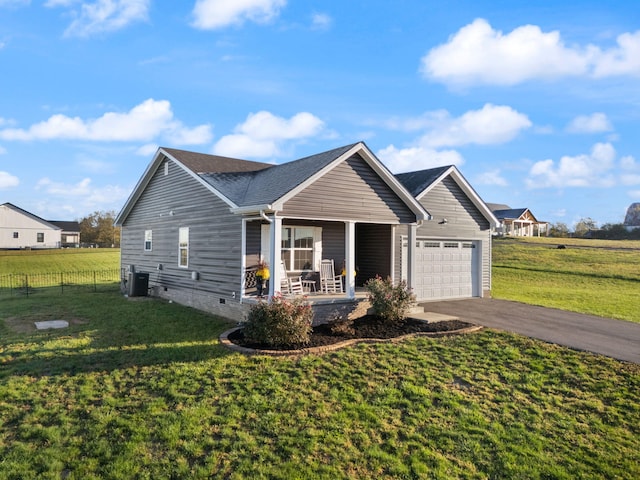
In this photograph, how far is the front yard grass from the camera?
4.80 m

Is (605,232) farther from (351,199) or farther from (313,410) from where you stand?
(313,410)

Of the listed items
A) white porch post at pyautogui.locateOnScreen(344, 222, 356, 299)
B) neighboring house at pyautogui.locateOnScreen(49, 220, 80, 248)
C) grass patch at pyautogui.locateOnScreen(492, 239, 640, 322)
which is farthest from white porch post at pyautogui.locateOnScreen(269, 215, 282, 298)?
neighboring house at pyautogui.locateOnScreen(49, 220, 80, 248)

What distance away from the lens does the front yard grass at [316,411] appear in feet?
Result: 15.8

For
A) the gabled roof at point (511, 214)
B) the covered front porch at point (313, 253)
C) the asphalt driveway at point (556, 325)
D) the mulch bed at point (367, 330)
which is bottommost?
the asphalt driveway at point (556, 325)

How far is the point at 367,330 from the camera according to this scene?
1027 cm

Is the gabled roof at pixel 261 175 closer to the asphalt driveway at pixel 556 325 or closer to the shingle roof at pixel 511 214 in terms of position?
the asphalt driveway at pixel 556 325

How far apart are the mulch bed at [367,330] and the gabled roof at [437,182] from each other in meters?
5.98

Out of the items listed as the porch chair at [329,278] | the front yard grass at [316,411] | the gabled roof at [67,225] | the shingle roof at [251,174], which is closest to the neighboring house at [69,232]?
the gabled roof at [67,225]

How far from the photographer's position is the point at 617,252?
33031 millimetres

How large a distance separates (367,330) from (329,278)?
4088 millimetres

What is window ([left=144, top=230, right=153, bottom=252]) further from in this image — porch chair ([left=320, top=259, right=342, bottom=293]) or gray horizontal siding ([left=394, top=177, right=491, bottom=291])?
gray horizontal siding ([left=394, top=177, right=491, bottom=291])

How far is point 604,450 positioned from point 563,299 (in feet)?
44.7

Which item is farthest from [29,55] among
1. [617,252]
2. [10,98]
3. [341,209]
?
[617,252]

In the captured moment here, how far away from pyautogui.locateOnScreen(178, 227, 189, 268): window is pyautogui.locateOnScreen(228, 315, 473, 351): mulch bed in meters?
5.80
